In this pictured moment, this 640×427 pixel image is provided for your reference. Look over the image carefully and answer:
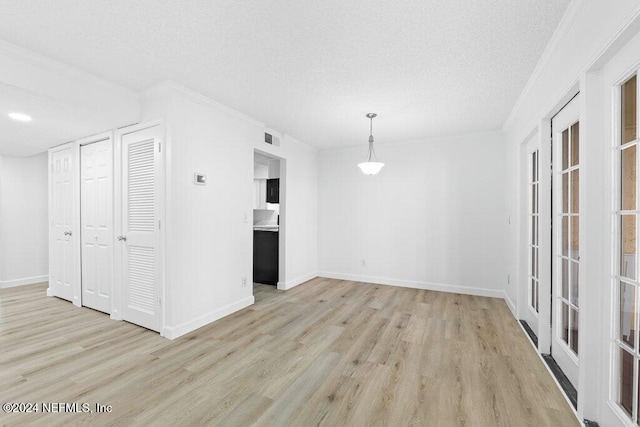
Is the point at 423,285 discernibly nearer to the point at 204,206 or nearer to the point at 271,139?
the point at 271,139

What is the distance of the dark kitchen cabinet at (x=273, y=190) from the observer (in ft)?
17.4

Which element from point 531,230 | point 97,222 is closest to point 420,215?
point 531,230

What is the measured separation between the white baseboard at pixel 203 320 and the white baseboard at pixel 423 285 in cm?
209

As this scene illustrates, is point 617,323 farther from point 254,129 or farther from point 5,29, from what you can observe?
point 5,29

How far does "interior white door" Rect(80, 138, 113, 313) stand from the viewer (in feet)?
11.0

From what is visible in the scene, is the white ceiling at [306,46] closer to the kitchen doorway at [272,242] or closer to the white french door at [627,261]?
the white french door at [627,261]

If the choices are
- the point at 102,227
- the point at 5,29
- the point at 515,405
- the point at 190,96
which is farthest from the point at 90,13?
the point at 515,405

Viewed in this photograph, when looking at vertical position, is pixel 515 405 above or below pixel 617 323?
below

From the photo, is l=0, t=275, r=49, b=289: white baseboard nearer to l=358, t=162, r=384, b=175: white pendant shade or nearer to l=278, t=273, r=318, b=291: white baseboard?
l=278, t=273, r=318, b=291: white baseboard

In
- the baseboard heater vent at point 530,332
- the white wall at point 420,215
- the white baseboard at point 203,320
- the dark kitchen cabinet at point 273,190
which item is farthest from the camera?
the dark kitchen cabinet at point 273,190

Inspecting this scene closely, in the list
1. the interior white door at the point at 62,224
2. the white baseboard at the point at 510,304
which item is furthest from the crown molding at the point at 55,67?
Answer: the white baseboard at the point at 510,304

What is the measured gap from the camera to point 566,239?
222cm

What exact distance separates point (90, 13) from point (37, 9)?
313mm

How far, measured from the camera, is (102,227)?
3447 mm
